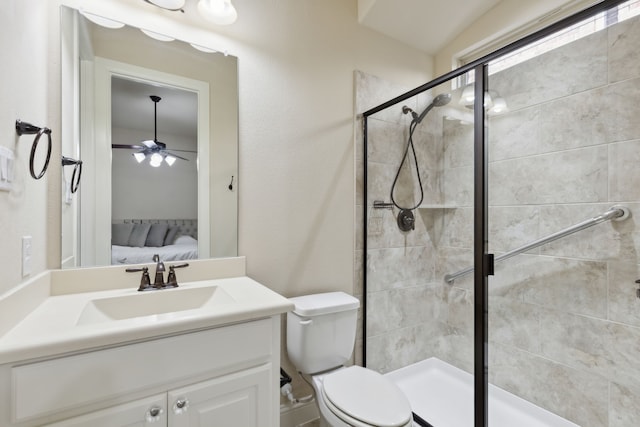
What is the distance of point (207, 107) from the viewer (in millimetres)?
1506

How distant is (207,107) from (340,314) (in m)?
1.25

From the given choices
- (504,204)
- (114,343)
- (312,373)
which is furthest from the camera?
(504,204)

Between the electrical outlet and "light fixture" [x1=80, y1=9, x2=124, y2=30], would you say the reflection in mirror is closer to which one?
"light fixture" [x1=80, y1=9, x2=124, y2=30]

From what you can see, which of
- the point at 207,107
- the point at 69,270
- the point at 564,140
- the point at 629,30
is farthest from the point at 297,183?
the point at 629,30

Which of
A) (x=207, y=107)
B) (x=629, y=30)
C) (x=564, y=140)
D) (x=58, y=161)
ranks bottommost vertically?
(x=58, y=161)

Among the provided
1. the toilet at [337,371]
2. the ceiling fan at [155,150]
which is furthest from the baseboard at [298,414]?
the ceiling fan at [155,150]

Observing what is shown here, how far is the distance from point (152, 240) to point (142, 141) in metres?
0.45

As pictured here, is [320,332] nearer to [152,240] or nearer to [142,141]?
[152,240]

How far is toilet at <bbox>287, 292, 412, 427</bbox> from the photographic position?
1183 millimetres

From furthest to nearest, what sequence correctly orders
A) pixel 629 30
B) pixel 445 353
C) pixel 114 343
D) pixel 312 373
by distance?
1. pixel 445 353
2. pixel 312 373
3. pixel 629 30
4. pixel 114 343

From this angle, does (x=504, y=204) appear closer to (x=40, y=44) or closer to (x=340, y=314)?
(x=340, y=314)

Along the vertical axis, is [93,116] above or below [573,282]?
above

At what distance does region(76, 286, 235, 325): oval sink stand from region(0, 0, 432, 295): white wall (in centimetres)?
29

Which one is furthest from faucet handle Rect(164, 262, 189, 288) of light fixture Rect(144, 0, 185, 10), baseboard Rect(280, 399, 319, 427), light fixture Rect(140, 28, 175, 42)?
light fixture Rect(144, 0, 185, 10)
